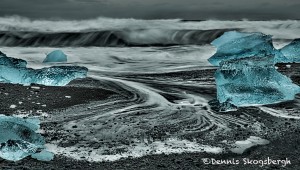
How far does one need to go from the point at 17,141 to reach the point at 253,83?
10.4ft

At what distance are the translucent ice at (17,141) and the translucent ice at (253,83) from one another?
2407 mm

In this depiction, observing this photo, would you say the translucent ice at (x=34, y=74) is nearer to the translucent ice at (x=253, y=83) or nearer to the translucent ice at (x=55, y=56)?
the translucent ice at (x=253, y=83)

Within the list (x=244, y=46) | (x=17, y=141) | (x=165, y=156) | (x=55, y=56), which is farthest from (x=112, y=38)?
(x=165, y=156)

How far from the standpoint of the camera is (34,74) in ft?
19.7

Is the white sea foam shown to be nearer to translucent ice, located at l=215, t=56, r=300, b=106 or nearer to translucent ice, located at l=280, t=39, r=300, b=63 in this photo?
translucent ice, located at l=280, t=39, r=300, b=63

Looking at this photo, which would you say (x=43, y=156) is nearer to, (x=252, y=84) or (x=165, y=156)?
(x=165, y=156)

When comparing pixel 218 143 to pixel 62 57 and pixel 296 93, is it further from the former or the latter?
pixel 62 57

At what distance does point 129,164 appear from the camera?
10.4ft

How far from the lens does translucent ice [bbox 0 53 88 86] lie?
593cm

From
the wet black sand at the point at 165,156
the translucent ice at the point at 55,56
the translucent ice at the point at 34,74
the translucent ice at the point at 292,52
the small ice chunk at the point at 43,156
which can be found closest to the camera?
the wet black sand at the point at 165,156

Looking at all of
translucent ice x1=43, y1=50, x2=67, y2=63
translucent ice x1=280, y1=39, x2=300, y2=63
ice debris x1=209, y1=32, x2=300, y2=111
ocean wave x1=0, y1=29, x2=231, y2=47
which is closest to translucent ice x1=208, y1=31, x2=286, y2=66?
translucent ice x1=280, y1=39, x2=300, y2=63

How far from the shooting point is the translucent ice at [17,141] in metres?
3.20

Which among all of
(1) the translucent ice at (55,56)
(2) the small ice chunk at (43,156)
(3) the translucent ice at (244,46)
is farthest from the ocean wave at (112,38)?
(2) the small ice chunk at (43,156)

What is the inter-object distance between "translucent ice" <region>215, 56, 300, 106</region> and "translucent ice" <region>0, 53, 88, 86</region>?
240 centimetres
